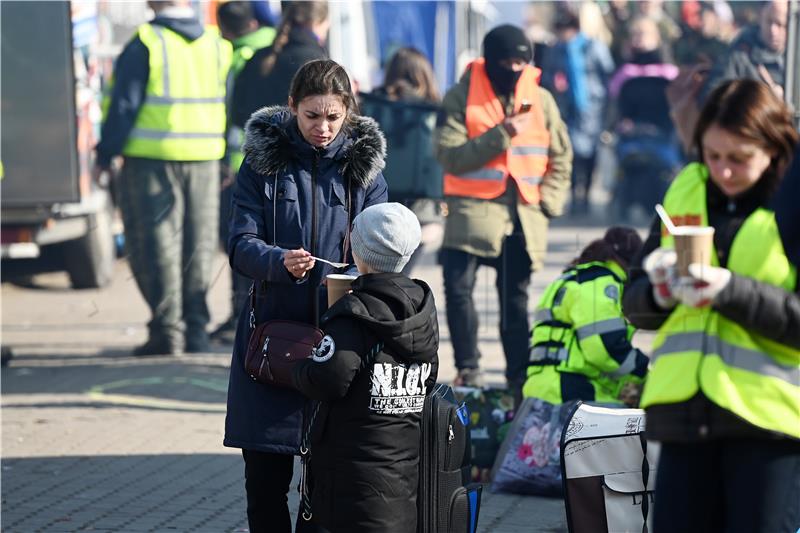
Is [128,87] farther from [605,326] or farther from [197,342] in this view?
[605,326]

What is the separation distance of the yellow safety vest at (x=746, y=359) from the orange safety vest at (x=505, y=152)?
13.9 ft

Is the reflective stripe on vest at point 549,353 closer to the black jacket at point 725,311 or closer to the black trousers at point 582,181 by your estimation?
the black jacket at point 725,311

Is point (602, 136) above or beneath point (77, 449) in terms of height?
above

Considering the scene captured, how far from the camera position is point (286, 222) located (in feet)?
15.5

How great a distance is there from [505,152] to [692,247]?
4.47 metres

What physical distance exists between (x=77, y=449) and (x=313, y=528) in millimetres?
2956

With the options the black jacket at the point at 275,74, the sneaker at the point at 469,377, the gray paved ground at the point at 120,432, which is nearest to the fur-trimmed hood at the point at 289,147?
the gray paved ground at the point at 120,432

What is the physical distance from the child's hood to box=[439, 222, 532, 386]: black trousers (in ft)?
10.9

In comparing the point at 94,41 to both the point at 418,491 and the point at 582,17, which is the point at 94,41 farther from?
the point at 418,491

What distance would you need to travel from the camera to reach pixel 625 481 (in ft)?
17.0

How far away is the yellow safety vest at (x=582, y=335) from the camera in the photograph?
6.15m

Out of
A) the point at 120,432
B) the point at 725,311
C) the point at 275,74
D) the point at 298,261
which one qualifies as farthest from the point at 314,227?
the point at 275,74

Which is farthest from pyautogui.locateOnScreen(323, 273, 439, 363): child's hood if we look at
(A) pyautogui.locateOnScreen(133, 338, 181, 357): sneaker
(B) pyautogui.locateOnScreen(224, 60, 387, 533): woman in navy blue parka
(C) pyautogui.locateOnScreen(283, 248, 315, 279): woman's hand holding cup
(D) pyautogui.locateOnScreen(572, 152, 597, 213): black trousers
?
(D) pyautogui.locateOnScreen(572, 152, 597, 213): black trousers

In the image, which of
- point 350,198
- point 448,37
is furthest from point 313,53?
point 448,37
